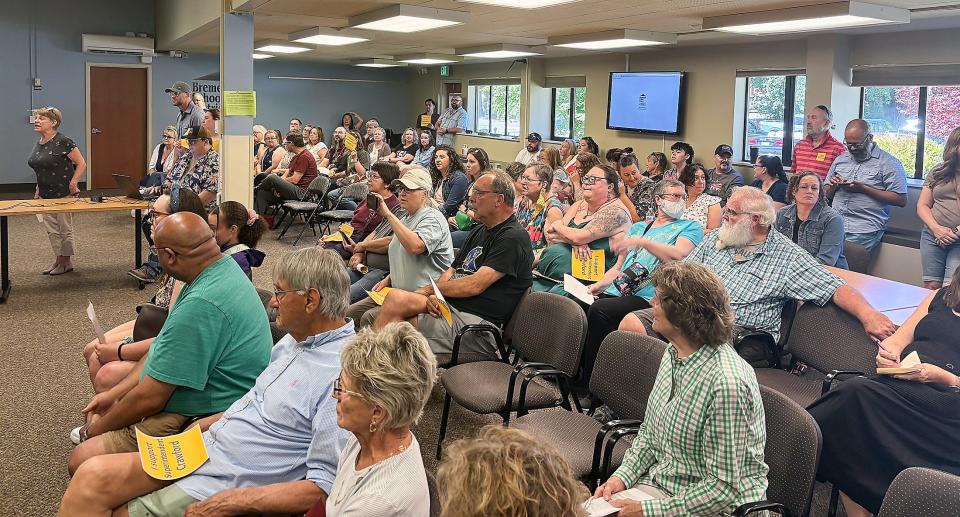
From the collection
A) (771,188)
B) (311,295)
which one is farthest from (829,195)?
(311,295)

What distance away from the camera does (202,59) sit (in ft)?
49.9

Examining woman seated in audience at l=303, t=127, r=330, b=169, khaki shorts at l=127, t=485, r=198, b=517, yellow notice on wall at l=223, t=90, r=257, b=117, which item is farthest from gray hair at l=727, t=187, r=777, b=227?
woman seated in audience at l=303, t=127, r=330, b=169

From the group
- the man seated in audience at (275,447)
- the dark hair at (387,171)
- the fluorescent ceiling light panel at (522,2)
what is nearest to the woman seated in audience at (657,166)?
the fluorescent ceiling light panel at (522,2)

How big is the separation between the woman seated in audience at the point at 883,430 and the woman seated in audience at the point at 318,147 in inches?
405

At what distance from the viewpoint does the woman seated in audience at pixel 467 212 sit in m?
6.51

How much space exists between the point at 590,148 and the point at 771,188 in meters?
3.43

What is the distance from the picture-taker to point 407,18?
24.9 feet

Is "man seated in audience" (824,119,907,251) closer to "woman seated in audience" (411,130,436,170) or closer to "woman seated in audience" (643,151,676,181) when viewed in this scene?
"woman seated in audience" (643,151,676,181)

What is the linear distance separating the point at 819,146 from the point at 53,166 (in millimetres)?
7252

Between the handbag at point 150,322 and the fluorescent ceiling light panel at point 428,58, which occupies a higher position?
the fluorescent ceiling light panel at point 428,58

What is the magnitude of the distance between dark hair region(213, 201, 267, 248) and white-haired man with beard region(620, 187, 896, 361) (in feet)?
6.21

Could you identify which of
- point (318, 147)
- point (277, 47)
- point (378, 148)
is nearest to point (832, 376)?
point (378, 148)

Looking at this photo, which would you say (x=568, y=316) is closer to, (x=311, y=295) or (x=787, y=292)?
(x=787, y=292)

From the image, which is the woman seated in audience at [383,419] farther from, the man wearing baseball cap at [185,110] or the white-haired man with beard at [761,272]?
the man wearing baseball cap at [185,110]
